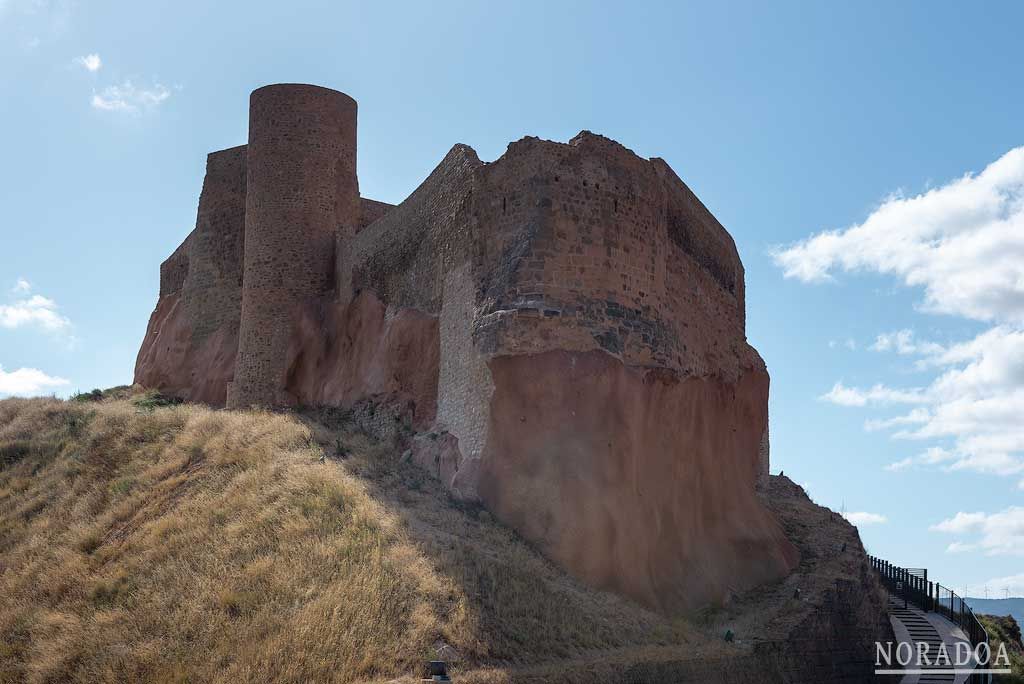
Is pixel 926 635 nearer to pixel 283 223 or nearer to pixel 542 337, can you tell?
pixel 542 337

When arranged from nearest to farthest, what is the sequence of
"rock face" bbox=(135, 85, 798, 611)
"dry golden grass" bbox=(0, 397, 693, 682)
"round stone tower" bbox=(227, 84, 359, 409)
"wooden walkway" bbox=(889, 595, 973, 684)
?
"dry golden grass" bbox=(0, 397, 693, 682) < "rock face" bbox=(135, 85, 798, 611) < "wooden walkway" bbox=(889, 595, 973, 684) < "round stone tower" bbox=(227, 84, 359, 409)

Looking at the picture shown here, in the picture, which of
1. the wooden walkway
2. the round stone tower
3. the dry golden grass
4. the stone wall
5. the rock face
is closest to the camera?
the dry golden grass

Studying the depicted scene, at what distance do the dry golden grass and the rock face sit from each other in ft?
3.86

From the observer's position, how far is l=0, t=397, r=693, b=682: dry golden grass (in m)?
10.5

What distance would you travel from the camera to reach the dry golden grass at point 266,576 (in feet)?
34.3

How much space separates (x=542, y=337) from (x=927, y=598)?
660 inches

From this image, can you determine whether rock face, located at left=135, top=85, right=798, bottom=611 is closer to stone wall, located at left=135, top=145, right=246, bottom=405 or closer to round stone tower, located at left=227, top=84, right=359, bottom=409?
round stone tower, located at left=227, top=84, right=359, bottom=409

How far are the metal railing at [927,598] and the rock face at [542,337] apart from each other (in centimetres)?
522

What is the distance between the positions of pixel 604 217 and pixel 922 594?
16.6m

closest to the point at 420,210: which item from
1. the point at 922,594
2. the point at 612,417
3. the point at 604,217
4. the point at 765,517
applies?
the point at 604,217

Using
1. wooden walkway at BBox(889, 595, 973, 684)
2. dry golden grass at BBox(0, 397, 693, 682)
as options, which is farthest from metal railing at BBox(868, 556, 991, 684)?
dry golden grass at BBox(0, 397, 693, 682)

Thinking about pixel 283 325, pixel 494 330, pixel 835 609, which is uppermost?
pixel 283 325

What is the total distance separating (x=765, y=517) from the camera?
20141mm

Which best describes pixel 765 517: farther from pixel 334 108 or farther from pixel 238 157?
pixel 238 157
